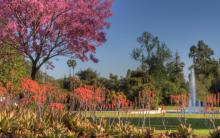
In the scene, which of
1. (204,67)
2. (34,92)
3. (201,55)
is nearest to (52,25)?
(34,92)

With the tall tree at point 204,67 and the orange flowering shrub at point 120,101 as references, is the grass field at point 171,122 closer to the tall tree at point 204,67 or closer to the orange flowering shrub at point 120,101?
the orange flowering shrub at point 120,101

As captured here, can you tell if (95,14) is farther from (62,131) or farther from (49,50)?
(62,131)

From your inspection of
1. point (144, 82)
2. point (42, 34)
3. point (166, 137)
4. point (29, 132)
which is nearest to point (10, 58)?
point (42, 34)

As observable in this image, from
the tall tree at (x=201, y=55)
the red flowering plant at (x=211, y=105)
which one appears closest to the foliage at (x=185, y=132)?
the red flowering plant at (x=211, y=105)

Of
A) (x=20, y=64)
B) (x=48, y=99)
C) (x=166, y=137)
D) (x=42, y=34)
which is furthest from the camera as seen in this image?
(x=20, y=64)

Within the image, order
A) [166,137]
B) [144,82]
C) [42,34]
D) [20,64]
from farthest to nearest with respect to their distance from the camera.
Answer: [144,82], [20,64], [42,34], [166,137]

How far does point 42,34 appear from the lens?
1435cm

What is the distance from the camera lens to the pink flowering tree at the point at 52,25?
13.7m

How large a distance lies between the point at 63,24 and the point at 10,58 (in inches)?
112

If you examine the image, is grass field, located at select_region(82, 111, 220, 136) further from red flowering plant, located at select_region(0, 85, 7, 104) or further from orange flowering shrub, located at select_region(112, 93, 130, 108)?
red flowering plant, located at select_region(0, 85, 7, 104)

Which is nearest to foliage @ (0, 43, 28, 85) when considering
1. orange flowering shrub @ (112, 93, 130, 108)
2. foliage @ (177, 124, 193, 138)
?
orange flowering shrub @ (112, 93, 130, 108)

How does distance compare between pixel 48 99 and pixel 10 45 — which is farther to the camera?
pixel 10 45

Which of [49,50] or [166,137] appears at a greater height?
[49,50]

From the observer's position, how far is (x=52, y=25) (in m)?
14.5
